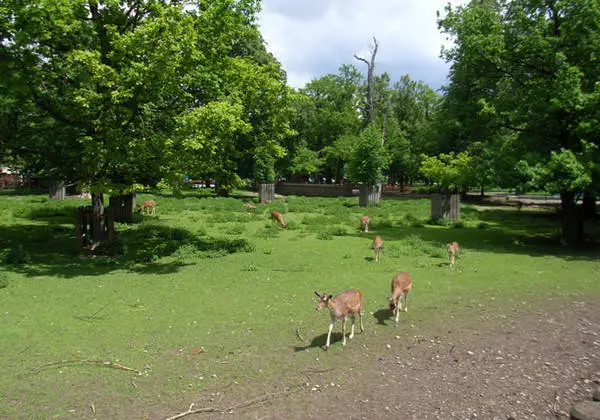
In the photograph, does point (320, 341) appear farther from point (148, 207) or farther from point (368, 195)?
point (368, 195)

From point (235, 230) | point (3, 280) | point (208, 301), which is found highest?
point (235, 230)

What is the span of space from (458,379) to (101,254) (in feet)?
38.8

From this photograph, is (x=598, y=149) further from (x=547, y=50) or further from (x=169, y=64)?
(x=169, y=64)

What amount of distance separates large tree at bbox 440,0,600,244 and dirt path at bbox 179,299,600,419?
869 centimetres

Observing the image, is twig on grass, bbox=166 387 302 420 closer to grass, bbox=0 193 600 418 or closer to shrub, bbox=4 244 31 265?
grass, bbox=0 193 600 418

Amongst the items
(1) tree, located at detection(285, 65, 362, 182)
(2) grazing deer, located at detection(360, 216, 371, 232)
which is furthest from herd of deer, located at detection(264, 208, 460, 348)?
(1) tree, located at detection(285, 65, 362, 182)

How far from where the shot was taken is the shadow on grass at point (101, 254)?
12.0 meters

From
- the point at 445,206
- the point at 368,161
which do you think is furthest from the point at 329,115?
the point at 445,206

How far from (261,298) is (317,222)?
1316cm

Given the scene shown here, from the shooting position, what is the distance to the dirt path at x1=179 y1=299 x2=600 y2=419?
198 inches

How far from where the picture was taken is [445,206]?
24297 mm

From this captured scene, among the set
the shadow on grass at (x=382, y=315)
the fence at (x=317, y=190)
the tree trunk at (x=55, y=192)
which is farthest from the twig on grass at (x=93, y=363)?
the fence at (x=317, y=190)

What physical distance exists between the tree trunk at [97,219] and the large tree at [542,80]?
1426cm

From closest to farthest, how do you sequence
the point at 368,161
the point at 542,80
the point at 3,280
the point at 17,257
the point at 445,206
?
the point at 3,280, the point at 17,257, the point at 542,80, the point at 445,206, the point at 368,161
